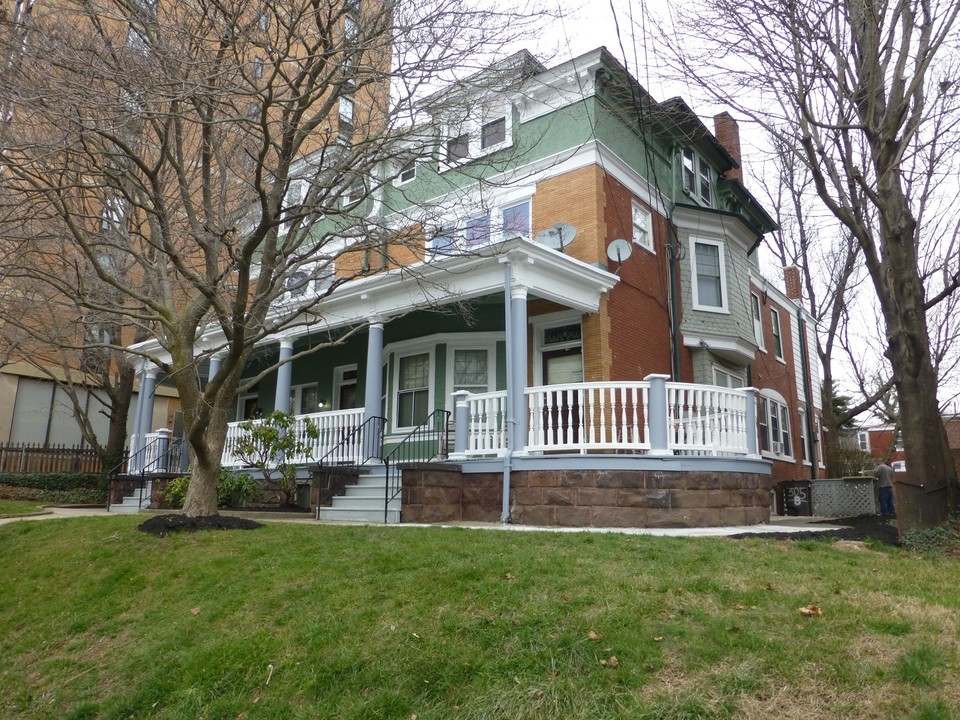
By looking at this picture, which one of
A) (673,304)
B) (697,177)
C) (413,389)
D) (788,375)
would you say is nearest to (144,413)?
(413,389)

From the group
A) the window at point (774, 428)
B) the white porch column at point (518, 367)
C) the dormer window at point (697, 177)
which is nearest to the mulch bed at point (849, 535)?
the white porch column at point (518, 367)

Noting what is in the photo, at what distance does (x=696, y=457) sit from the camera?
31.6 ft

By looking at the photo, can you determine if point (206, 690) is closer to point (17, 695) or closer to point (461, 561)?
point (17, 695)

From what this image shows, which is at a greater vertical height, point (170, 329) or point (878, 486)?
point (170, 329)

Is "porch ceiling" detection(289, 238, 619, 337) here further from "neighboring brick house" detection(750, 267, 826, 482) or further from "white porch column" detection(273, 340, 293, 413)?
"neighboring brick house" detection(750, 267, 826, 482)

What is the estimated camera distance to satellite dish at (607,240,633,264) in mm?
12641

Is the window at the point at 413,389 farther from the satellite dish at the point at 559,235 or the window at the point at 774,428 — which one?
the window at the point at 774,428

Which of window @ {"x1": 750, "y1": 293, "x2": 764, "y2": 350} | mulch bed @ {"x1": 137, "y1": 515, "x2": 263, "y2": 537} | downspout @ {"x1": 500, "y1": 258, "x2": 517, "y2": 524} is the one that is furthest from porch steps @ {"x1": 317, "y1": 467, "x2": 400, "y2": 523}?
window @ {"x1": 750, "y1": 293, "x2": 764, "y2": 350}

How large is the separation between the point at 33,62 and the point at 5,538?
20.8 ft

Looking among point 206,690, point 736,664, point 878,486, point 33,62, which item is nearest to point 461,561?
point 206,690

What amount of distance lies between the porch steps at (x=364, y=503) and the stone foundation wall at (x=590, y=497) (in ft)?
2.23

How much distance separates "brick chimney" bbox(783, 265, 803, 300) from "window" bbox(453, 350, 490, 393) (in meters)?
13.5

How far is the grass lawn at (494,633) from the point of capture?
3.70 metres

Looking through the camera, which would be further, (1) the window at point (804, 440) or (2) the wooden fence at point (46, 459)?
(1) the window at point (804, 440)
